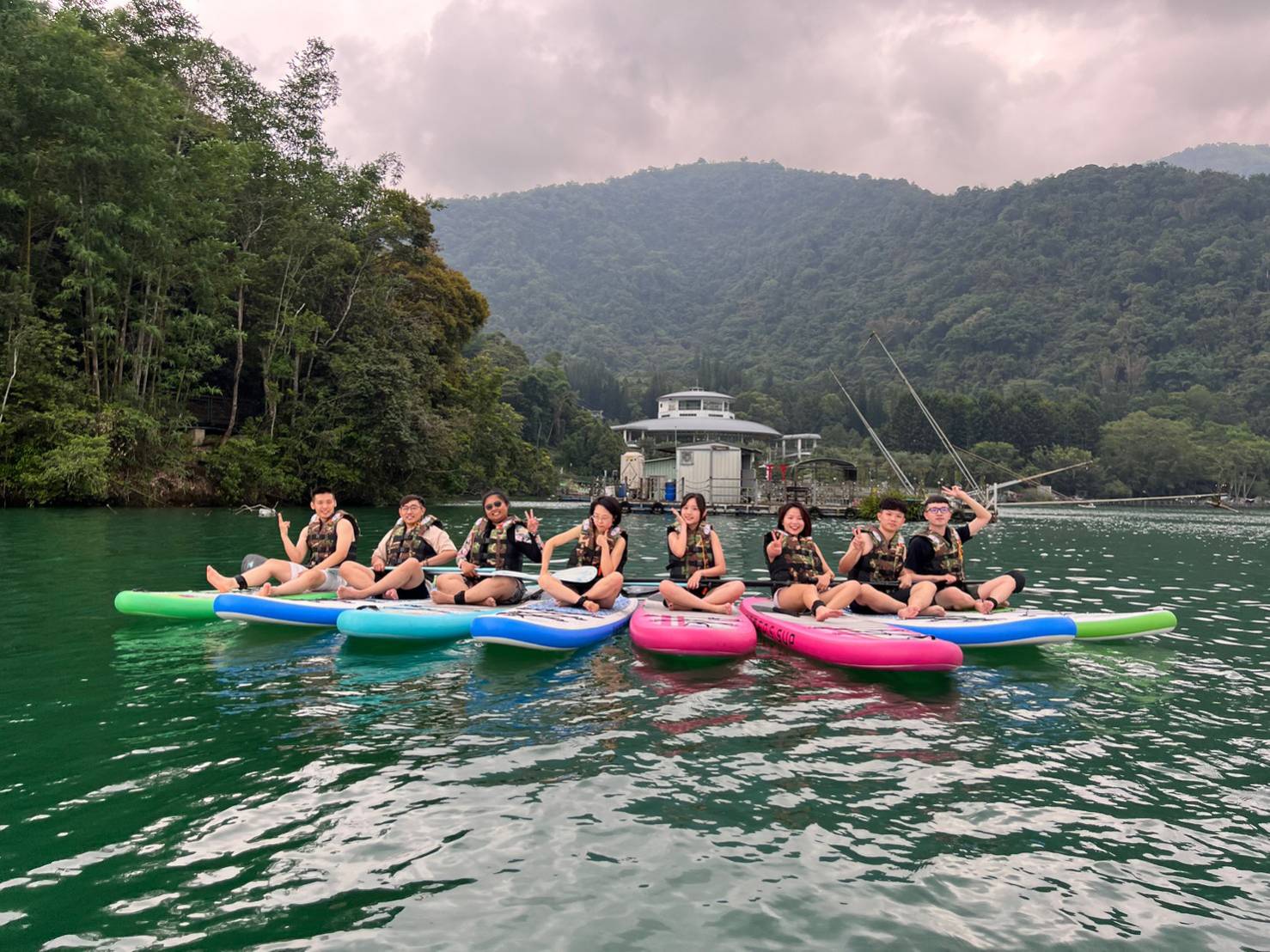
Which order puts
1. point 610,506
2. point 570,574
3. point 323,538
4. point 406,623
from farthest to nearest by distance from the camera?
1. point 323,538
2. point 570,574
3. point 610,506
4. point 406,623

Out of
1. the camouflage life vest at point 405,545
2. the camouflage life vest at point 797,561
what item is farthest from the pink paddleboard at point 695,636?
the camouflage life vest at point 405,545

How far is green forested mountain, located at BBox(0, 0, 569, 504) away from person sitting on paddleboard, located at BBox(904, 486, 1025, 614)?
25.7m

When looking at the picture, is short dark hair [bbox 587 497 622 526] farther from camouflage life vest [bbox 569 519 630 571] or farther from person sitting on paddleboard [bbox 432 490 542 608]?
person sitting on paddleboard [bbox 432 490 542 608]

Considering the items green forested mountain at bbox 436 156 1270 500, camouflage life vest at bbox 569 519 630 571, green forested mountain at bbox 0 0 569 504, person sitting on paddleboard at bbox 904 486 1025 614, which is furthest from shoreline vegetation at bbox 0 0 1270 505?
person sitting on paddleboard at bbox 904 486 1025 614

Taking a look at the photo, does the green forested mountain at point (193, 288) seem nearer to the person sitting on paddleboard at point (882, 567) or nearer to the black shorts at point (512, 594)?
the black shorts at point (512, 594)

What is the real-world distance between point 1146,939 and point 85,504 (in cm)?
3135

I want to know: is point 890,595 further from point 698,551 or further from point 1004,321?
point 1004,321

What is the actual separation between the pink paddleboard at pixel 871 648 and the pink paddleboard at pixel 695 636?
578mm

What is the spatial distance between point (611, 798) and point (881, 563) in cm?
576

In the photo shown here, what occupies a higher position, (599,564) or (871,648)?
(599,564)

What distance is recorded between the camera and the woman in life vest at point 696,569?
30.2 ft

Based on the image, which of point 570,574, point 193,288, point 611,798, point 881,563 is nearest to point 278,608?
point 570,574

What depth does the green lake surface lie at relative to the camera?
11.7 feet

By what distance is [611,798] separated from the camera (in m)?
4.84
